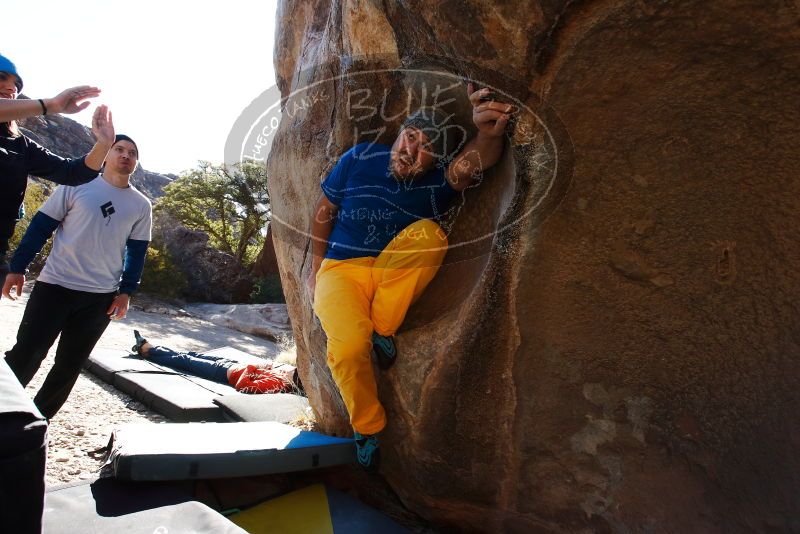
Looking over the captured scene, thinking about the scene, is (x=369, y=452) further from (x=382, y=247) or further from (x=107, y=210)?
(x=107, y=210)

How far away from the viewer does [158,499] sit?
86.5 inches

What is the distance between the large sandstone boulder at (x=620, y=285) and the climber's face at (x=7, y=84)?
5.81 ft

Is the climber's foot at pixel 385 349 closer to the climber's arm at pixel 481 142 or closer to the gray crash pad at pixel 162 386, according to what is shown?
the climber's arm at pixel 481 142

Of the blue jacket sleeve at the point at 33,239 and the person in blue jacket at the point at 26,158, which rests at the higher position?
the person in blue jacket at the point at 26,158

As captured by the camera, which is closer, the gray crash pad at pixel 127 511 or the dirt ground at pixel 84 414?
the gray crash pad at pixel 127 511

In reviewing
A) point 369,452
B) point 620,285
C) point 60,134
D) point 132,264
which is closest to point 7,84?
point 132,264

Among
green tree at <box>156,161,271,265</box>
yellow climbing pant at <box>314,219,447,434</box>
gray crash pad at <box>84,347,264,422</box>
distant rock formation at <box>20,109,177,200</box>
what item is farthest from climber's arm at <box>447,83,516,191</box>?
distant rock formation at <box>20,109,177,200</box>

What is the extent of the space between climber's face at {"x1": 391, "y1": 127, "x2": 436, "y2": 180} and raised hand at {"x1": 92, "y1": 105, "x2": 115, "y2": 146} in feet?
4.70

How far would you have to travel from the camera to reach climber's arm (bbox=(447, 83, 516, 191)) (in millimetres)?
2105

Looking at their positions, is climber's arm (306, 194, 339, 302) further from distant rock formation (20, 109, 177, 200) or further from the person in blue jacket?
distant rock formation (20, 109, 177, 200)

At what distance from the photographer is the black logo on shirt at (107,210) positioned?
326 cm

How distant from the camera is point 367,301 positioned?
2582 mm

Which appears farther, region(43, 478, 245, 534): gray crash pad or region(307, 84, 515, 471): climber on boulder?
region(307, 84, 515, 471): climber on boulder

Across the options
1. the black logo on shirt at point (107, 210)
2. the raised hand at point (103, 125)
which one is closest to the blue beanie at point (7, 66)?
the raised hand at point (103, 125)
